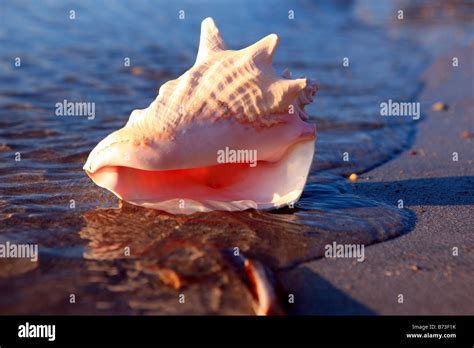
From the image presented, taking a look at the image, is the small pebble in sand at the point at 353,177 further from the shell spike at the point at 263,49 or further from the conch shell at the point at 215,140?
the shell spike at the point at 263,49

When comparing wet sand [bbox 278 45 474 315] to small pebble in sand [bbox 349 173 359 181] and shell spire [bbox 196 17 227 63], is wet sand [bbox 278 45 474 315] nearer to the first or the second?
small pebble in sand [bbox 349 173 359 181]

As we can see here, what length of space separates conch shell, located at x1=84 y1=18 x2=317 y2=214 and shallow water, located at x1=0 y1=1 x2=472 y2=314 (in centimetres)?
15

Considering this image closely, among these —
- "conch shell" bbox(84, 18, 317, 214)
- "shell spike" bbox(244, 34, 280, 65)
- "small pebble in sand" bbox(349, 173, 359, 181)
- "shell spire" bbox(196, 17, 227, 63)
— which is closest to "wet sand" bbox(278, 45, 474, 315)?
"small pebble in sand" bbox(349, 173, 359, 181)

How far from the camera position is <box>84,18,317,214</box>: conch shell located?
3176 mm

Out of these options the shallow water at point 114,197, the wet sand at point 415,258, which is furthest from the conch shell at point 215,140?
the wet sand at point 415,258

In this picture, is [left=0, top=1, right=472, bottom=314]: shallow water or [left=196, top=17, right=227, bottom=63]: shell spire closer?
[left=0, top=1, right=472, bottom=314]: shallow water

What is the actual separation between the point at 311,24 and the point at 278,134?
8.71 m

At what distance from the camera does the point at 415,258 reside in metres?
2.90

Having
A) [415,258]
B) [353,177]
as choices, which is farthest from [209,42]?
[415,258]

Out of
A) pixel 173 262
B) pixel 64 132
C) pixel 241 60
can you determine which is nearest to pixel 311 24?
pixel 64 132

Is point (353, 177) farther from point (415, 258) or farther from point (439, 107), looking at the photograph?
point (439, 107)

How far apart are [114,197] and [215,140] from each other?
0.76 m
